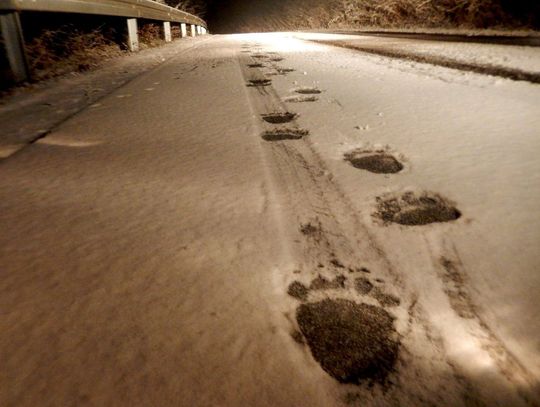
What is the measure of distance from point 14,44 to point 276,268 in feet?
7.55

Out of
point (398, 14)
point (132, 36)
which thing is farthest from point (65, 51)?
point (398, 14)

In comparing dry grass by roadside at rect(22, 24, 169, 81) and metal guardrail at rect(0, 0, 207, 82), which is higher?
metal guardrail at rect(0, 0, 207, 82)

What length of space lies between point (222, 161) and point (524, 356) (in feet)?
2.59

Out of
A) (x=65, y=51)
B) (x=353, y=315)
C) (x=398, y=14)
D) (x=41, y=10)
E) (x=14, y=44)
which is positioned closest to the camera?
(x=353, y=315)

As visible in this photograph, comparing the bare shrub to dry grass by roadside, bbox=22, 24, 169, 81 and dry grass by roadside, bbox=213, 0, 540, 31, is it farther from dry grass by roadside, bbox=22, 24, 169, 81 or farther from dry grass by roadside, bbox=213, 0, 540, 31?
A: dry grass by roadside, bbox=213, 0, 540, 31

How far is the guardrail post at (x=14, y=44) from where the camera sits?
6.94 feet

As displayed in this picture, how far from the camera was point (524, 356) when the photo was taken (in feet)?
1.46

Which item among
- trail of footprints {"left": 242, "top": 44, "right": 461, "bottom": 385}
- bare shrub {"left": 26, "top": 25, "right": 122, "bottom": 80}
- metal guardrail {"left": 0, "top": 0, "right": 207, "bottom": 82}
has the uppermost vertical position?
metal guardrail {"left": 0, "top": 0, "right": 207, "bottom": 82}

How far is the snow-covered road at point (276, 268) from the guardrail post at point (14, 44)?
1295mm

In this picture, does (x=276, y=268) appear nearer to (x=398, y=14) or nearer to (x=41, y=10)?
(x=41, y=10)

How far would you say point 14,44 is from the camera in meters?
2.14

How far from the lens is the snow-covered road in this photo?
0.43m

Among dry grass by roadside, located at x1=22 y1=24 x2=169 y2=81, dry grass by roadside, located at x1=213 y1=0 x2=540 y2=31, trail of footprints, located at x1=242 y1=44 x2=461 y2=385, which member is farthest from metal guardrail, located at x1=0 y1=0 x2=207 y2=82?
dry grass by roadside, located at x1=213 y1=0 x2=540 y2=31

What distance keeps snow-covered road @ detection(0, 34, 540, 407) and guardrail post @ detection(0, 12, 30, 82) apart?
129 cm
